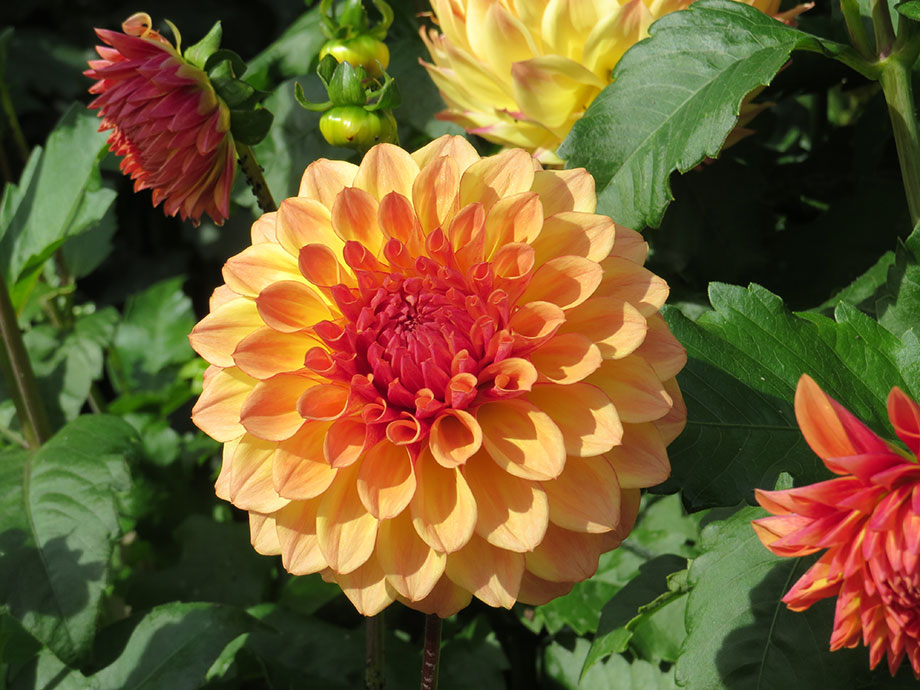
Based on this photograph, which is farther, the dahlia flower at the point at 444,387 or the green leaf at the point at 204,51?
the green leaf at the point at 204,51

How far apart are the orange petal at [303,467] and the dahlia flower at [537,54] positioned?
410mm

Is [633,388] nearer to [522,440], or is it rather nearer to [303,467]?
[522,440]

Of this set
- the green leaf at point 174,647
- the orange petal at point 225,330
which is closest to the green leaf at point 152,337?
the green leaf at point 174,647

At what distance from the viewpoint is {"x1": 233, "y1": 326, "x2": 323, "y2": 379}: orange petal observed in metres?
0.71

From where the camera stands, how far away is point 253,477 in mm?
716

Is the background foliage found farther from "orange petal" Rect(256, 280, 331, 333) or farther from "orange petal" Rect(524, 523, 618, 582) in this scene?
"orange petal" Rect(256, 280, 331, 333)

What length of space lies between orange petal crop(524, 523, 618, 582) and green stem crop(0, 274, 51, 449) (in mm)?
724

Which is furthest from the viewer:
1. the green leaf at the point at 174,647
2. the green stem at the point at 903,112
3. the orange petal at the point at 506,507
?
the green leaf at the point at 174,647

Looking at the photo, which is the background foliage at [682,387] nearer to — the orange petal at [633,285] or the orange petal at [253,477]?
the orange petal at [633,285]

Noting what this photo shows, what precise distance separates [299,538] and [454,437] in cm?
14

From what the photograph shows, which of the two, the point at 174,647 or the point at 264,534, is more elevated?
the point at 264,534

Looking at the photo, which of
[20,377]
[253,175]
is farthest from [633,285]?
[20,377]

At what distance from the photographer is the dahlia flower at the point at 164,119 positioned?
0.90 meters

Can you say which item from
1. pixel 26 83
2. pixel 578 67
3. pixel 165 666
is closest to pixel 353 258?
pixel 578 67
